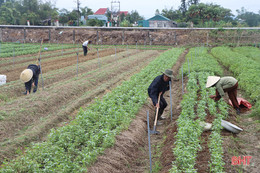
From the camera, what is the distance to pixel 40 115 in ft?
29.2

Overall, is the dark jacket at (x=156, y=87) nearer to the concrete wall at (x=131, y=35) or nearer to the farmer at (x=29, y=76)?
the farmer at (x=29, y=76)

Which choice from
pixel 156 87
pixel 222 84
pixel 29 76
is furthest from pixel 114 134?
pixel 29 76

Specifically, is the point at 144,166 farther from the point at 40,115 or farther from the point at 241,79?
the point at 241,79

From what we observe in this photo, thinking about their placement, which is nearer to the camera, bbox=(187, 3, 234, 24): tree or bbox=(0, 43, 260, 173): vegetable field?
bbox=(0, 43, 260, 173): vegetable field

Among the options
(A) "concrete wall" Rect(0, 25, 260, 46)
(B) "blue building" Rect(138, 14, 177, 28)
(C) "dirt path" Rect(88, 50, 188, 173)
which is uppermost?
(B) "blue building" Rect(138, 14, 177, 28)

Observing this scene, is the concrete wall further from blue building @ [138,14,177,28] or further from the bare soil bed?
the bare soil bed

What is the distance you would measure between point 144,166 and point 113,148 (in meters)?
0.86

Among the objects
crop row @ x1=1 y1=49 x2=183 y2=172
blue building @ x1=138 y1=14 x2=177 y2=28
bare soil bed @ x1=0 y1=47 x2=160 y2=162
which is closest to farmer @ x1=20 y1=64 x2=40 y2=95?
bare soil bed @ x1=0 y1=47 x2=160 y2=162

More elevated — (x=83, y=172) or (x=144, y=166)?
(x=83, y=172)

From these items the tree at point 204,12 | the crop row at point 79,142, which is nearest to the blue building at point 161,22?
the tree at point 204,12

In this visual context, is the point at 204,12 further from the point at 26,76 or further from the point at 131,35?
the point at 26,76

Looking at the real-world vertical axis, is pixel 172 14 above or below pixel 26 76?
above

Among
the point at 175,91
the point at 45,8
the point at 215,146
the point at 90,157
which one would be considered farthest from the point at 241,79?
the point at 45,8

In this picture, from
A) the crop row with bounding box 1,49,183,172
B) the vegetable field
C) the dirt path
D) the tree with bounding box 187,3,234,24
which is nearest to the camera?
the crop row with bounding box 1,49,183,172
